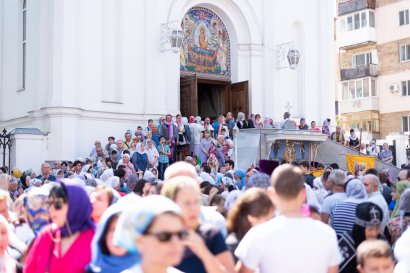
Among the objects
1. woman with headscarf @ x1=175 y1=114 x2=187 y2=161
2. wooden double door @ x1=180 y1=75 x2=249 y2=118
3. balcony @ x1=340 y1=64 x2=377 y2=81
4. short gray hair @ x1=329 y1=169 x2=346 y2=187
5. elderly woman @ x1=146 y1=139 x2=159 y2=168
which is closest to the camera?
short gray hair @ x1=329 y1=169 x2=346 y2=187

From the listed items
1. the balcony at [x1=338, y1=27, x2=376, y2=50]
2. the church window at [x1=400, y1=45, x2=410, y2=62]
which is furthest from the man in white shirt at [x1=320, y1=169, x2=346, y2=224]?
the balcony at [x1=338, y1=27, x2=376, y2=50]

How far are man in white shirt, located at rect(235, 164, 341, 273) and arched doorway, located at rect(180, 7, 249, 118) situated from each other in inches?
704

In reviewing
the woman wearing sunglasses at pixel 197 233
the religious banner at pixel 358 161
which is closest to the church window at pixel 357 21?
the religious banner at pixel 358 161

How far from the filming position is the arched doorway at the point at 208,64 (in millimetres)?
22828

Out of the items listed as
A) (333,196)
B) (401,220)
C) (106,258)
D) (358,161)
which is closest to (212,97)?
(358,161)

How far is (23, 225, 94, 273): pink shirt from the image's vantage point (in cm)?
393

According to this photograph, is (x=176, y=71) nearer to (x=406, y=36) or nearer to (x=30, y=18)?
(x=30, y=18)

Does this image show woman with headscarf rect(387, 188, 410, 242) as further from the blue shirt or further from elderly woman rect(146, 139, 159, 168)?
the blue shirt

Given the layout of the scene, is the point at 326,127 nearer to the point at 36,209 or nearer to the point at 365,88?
the point at 365,88

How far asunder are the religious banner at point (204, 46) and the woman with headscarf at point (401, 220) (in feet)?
53.9

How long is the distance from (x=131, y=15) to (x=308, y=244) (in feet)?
58.3

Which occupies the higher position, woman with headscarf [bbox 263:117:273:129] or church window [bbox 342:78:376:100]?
church window [bbox 342:78:376:100]

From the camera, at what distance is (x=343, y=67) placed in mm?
40969

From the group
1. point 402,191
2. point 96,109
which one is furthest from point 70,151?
point 402,191
